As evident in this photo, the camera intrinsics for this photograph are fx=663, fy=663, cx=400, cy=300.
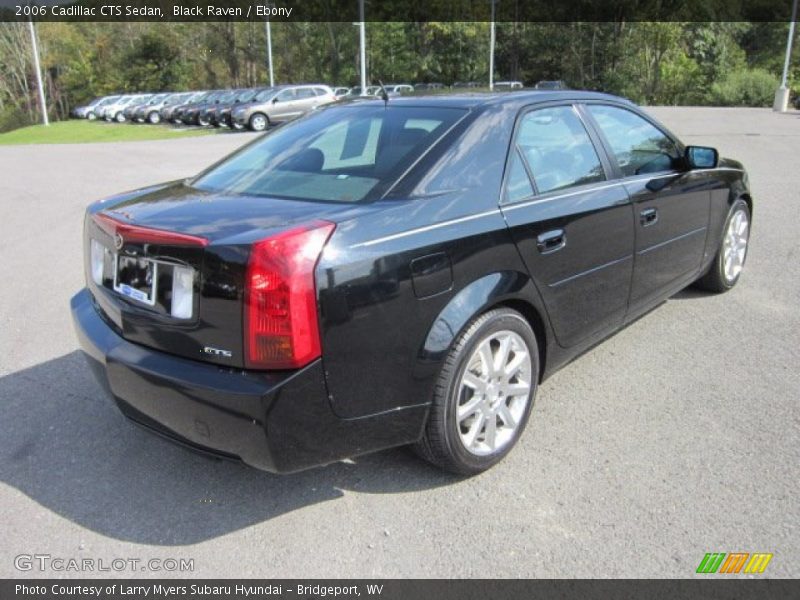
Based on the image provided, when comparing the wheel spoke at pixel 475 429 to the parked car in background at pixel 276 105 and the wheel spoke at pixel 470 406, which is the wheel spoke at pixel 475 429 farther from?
the parked car in background at pixel 276 105

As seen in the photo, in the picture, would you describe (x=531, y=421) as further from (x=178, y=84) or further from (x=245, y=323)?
(x=178, y=84)

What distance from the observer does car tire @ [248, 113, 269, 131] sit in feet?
88.0

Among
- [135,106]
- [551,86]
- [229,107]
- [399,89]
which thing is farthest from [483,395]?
[135,106]

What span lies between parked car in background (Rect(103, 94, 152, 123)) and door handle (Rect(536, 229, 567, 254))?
42416 millimetres

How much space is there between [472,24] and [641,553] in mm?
59442

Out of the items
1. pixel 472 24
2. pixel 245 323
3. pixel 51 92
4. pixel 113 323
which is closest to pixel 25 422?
pixel 113 323

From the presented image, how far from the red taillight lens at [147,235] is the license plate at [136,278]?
0.28 feet

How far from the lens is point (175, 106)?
3550 cm

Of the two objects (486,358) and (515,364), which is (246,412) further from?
(515,364)

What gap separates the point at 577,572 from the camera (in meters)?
2.45

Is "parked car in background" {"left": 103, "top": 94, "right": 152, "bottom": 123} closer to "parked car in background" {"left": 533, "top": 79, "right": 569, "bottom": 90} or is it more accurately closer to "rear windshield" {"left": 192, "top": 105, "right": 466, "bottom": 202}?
"parked car in background" {"left": 533, "top": 79, "right": 569, "bottom": 90}

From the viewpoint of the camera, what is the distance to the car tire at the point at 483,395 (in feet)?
9.14

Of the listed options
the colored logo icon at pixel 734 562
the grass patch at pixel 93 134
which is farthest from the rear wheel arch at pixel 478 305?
the grass patch at pixel 93 134

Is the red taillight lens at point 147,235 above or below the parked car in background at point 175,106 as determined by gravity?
above
